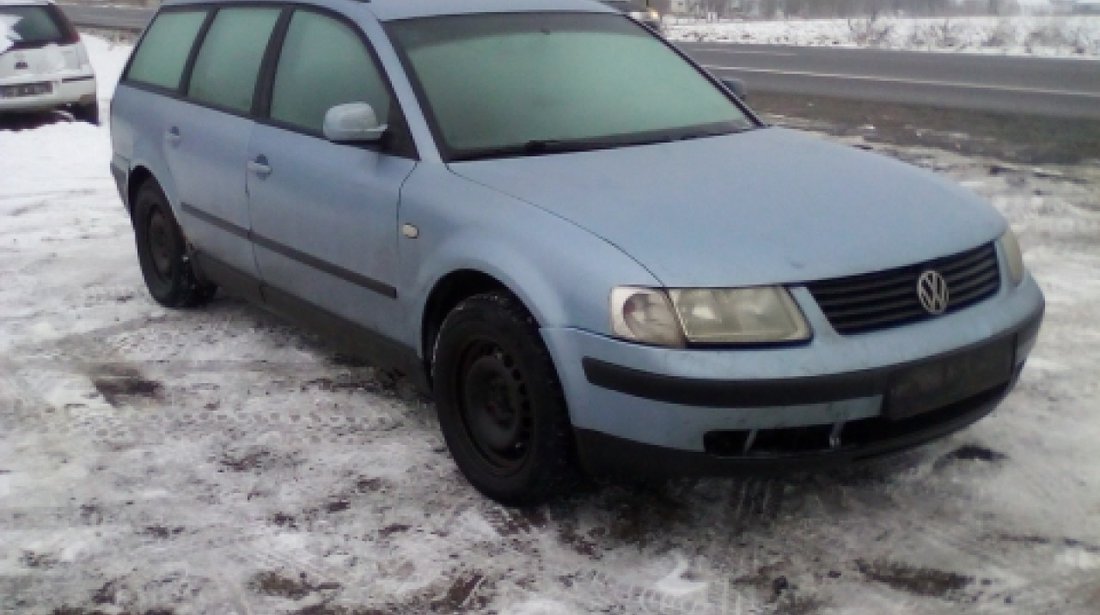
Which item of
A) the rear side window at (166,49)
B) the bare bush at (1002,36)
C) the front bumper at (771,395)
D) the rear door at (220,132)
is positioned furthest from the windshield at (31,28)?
the bare bush at (1002,36)

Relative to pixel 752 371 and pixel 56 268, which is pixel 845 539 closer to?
pixel 752 371

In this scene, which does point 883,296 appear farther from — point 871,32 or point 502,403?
point 871,32

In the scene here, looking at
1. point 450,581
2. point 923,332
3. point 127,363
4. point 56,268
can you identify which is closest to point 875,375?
point 923,332

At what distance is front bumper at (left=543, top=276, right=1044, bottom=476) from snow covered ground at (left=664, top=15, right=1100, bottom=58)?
67.3 ft

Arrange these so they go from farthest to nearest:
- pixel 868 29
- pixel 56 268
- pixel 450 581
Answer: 1. pixel 868 29
2. pixel 56 268
3. pixel 450 581

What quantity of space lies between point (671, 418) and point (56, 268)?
16.2 feet

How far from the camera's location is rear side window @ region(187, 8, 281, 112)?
501cm

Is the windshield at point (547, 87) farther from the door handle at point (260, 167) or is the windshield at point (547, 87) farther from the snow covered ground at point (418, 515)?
the snow covered ground at point (418, 515)

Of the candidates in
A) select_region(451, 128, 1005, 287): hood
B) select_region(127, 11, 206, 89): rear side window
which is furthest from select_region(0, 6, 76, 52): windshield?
select_region(451, 128, 1005, 287): hood

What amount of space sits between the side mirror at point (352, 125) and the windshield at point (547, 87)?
8.2 inches

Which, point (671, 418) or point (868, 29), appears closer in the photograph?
point (671, 418)

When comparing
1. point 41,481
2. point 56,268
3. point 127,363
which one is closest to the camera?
point 41,481

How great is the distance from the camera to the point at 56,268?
22.6 feet

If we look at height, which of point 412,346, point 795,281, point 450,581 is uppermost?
point 795,281
